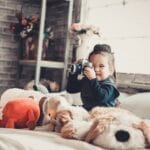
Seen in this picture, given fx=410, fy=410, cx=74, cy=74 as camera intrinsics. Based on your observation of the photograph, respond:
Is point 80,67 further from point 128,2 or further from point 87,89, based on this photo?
point 128,2

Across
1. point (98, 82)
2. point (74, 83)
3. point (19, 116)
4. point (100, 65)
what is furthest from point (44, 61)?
point (19, 116)

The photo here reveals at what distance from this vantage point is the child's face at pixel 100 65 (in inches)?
92.8

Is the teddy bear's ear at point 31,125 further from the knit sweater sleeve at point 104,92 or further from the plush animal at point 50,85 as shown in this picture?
the plush animal at point 50,85

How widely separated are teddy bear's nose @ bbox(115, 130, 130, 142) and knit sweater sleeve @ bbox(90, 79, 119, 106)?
66 cm

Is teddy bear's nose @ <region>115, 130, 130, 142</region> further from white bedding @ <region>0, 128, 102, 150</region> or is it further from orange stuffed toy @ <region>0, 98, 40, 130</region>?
orange stuffed toy @ <region>0, 98, 40, 130</region>

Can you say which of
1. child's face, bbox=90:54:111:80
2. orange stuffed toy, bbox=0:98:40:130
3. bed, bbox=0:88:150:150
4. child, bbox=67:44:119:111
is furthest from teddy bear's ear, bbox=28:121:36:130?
child's face, bbox=90:54:111:80

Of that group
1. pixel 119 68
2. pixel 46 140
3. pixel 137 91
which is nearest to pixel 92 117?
pixel 46 140

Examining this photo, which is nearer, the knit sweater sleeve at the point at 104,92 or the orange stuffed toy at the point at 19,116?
the orange stuffed toy at the point at 19,116

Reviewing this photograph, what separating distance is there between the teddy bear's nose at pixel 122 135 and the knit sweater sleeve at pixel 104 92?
0.66 metres

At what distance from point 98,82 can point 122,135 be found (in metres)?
0.72

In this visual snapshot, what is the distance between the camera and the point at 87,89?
2322 millimetres

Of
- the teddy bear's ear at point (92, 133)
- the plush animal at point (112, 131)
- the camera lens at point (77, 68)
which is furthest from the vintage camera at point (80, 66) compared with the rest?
the teddy bear's ear at point (92, 133)

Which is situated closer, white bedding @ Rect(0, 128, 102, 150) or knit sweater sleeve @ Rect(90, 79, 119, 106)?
white bedding @ Rect(0, 128, 102, 150)

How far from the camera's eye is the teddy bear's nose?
1.53 meters
